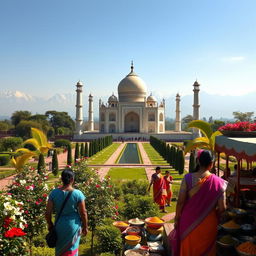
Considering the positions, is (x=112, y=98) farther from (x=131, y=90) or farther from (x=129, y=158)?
(x=129, y=158)

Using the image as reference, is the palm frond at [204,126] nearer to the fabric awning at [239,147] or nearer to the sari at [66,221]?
the fabric awning at [239,147]

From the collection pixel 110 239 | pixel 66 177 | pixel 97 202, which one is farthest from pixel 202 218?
pixel 97 202

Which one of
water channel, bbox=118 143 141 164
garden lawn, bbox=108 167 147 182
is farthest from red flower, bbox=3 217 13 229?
water channel, bbox=118 143 141 164

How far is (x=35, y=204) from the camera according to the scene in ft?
14.5

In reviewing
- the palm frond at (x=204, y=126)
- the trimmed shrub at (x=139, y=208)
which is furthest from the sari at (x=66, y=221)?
the palm frond at (x=204, y=126)

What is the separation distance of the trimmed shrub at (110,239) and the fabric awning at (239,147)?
206 centimetres

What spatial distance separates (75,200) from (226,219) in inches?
78.7

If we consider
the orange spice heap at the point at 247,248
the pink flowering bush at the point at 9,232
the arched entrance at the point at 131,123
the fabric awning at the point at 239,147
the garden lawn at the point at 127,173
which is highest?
the arched entrance at the point at 131,123

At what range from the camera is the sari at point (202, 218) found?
9.39 ft

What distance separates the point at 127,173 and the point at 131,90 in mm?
32383

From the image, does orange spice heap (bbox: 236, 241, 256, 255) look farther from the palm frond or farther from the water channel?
the water channel

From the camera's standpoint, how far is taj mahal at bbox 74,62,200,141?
3919 centimetres

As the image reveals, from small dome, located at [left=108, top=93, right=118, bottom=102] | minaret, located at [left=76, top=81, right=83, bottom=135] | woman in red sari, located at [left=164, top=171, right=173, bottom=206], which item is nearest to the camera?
woman in red sari, located at [left=164, top=171, right=173, bottom=206]

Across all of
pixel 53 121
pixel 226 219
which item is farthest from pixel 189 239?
pixel 53 121
